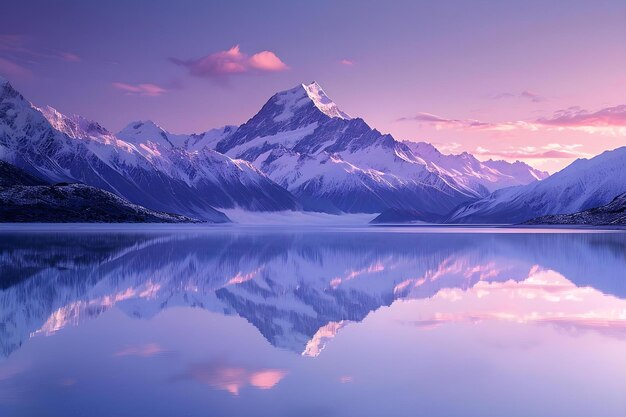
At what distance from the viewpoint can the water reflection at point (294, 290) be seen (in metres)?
31.0

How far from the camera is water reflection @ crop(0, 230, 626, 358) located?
3103 centimetres

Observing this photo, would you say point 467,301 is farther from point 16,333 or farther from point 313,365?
point 16,333

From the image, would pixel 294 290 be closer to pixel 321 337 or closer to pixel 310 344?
pixel 321 337

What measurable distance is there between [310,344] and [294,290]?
18.1 m

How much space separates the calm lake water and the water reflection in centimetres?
18

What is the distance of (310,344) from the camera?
1054 inches

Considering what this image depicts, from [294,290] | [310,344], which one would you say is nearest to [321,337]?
[310,344]

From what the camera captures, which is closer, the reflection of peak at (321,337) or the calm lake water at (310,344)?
the calm lake water at (310,344)

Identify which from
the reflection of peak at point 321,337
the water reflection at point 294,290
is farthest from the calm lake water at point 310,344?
the water reflection at point 294,290

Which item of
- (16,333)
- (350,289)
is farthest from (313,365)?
(350,289)

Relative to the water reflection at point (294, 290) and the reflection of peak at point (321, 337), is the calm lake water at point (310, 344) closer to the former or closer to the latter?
the reflection of peak at point (321, 337)

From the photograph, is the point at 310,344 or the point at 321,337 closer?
the point at 310,344

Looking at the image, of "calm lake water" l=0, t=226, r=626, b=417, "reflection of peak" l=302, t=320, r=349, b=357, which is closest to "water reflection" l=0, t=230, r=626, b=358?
"reflection of peak" l=302, t=320, r=349, b=357

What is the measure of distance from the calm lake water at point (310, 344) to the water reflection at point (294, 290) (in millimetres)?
185
